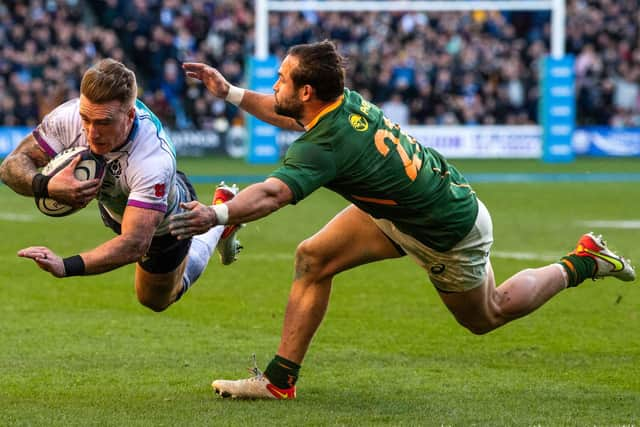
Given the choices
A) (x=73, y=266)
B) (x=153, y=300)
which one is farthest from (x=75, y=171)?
(x=153, y=300)

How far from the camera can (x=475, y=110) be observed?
30.8 m

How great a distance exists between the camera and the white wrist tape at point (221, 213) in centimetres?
557

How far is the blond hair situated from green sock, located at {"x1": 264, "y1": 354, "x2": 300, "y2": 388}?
5.15ft

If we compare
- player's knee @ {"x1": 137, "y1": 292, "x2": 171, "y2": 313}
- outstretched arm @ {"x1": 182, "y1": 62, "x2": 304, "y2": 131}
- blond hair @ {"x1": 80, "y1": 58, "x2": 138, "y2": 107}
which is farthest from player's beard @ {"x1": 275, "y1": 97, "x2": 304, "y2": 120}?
player's knee @ {"x1": 137, "y1": 292, "x2": 171, "y2": 313}

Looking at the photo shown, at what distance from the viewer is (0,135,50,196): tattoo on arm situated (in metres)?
6.58

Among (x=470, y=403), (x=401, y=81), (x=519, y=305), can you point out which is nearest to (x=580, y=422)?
(x=470, y=403)

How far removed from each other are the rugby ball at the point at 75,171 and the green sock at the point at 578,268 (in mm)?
2789

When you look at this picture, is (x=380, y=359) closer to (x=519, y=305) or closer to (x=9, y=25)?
(x=519, y=305)

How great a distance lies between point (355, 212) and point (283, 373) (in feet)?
3.20

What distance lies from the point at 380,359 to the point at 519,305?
3.65 ft

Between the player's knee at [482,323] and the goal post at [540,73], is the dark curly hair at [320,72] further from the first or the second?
the goal post at [540,73]

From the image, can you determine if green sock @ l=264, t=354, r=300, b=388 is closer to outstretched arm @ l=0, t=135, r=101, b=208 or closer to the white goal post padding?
outstretched arm @ l=0, t=135, r=101, b=208

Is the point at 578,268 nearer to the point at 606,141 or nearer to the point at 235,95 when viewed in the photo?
the point at 235,95

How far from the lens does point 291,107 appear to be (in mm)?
6098
